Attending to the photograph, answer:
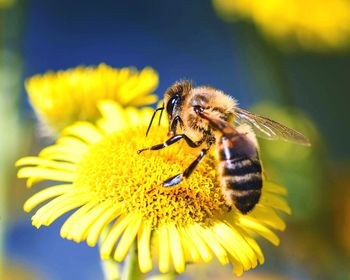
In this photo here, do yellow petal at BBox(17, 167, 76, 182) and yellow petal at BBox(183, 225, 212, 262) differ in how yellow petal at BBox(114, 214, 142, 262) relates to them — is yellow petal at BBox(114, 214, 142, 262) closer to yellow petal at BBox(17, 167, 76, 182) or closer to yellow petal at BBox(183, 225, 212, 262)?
yellow petal at BBox(183, 225, 212, 262)

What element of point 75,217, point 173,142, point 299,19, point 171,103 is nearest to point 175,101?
point 171,103

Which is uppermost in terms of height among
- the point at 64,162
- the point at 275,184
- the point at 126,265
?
the point at 64,162

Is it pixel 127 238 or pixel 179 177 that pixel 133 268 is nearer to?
pixel 127 238

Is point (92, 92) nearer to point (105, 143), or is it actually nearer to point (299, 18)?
point (105, 143)

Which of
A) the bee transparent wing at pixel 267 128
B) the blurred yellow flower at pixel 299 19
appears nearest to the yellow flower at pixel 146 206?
the bee transparent wing at pixel 267 128

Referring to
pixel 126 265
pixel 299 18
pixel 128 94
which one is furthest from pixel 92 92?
pixel 299 18
